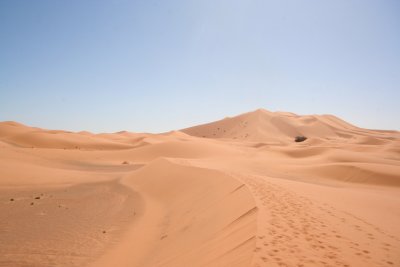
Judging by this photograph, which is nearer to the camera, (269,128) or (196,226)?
(196,226)

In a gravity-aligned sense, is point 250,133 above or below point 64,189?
above

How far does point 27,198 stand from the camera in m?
13.2

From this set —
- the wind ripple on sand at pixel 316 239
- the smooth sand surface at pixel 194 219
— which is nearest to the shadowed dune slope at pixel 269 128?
the smooth sand surface at pixel 194 219

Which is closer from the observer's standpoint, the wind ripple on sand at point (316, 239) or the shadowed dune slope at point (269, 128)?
the wind ripple on sand at point (316, 239)

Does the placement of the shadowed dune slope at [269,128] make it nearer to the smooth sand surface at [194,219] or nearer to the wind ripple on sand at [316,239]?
the smooth sand surface at [194,219]

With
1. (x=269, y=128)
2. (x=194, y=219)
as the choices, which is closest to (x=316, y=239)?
(x=194, y=219)

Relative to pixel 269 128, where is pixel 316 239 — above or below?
below

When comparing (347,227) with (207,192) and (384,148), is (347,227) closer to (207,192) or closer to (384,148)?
(207,192)

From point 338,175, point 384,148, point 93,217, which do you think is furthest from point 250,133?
point 93,217

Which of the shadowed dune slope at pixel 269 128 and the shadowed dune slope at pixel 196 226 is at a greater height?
the shadowed dune slope at pixel 269 128

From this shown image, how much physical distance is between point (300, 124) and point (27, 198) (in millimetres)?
66578

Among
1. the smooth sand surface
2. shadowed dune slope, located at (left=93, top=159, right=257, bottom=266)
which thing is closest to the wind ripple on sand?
the smooth sand surface

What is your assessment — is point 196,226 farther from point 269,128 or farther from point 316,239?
point 269,128

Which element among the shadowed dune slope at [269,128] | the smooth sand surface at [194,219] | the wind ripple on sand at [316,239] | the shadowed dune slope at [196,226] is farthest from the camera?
the shadowed dune slope at [269,128]
